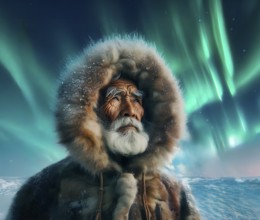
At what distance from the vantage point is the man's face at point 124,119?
2.99m

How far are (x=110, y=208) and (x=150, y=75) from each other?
1383 mm

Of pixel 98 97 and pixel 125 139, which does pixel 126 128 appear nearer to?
pixel 125 139

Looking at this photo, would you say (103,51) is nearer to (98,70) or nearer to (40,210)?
(98,70)

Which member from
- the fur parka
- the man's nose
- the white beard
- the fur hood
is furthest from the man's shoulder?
the man's nose

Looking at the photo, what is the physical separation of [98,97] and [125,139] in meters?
0.51

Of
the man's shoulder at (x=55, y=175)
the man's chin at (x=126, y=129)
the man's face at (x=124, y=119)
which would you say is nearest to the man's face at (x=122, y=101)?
Answer: the man's face at (x=124, y=119)

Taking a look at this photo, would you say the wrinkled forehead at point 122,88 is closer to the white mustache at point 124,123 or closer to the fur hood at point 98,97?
the fur hood at point 98,97

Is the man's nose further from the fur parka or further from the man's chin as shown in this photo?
the fur parka

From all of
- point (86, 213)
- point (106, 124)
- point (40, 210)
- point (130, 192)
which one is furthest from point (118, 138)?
point (40, 210)

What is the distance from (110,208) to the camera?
2740 millimetres

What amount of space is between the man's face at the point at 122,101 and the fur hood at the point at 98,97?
96mm

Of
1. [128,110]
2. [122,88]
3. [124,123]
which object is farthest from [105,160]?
[122,88]

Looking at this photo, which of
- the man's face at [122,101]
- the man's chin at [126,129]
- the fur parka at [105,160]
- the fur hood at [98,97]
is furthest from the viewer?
the man's face at [122,101]

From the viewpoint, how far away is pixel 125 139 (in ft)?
9.82
